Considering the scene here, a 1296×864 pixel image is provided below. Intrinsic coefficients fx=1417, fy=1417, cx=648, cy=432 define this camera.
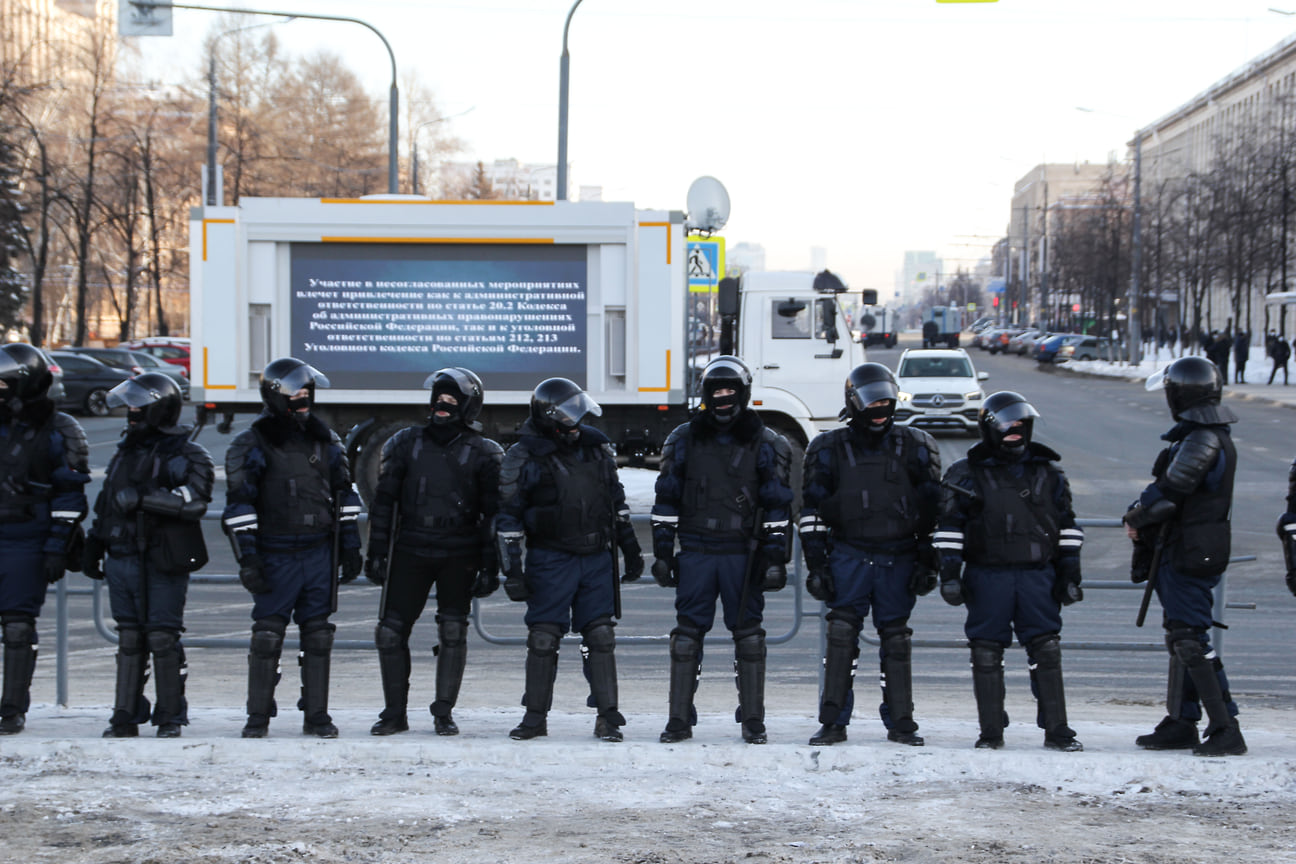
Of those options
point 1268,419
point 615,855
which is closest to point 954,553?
point 615,855

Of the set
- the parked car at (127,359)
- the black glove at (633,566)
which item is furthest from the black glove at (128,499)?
the parked car at (127,359)

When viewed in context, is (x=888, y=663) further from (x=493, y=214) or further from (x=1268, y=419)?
(x=1268, y=419)

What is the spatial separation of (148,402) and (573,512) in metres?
2.01

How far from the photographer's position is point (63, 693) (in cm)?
716

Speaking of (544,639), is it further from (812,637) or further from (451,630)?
(812,637)

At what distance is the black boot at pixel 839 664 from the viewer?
21.1 ft

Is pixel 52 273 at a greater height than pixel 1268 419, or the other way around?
pixel 52 273

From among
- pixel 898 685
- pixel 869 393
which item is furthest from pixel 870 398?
pixel 898 685

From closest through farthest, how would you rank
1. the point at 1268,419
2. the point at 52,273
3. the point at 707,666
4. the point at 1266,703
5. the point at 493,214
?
the point at 1266,703
the point at 707,666
the point at 493,214
the point at 1268,419
the point at 52,273

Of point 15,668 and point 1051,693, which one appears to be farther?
point 15,668

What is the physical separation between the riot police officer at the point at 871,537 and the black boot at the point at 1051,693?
57cm

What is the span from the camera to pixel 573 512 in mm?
6531

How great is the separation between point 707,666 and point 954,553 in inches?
111

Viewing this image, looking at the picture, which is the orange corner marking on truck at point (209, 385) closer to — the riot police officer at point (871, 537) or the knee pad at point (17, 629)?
the knee pad at point (17, 629)
